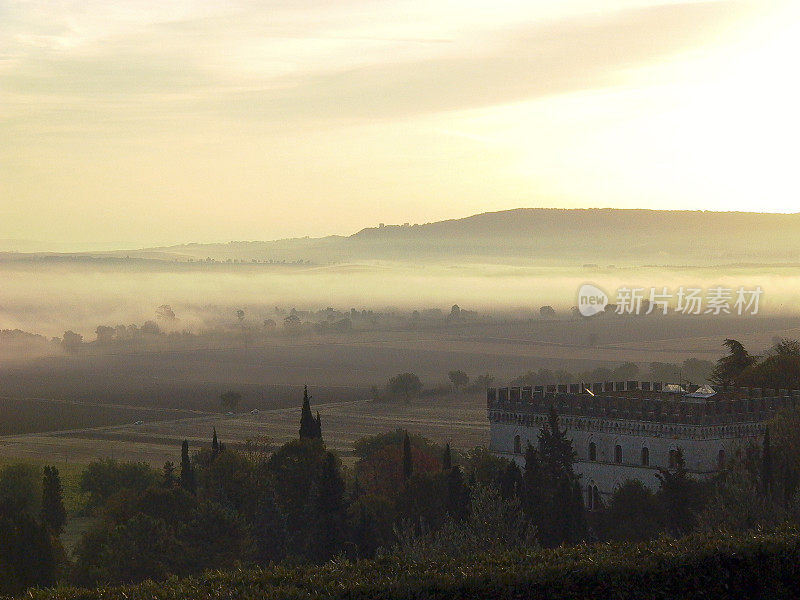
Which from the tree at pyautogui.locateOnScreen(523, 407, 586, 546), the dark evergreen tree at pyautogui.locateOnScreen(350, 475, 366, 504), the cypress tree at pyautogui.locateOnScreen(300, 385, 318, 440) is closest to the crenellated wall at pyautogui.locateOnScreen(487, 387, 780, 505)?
the tree at pyautogui.locateOnScreen(523, 407, 586, 546)

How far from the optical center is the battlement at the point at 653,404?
340ft

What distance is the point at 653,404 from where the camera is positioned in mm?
104875

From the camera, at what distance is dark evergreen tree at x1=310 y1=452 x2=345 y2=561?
93062 millimetres

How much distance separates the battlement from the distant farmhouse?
6cm

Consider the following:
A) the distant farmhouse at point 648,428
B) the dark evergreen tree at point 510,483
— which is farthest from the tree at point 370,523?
the distant farmhouse at point 648,428

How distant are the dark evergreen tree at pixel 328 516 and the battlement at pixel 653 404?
19.3 meters

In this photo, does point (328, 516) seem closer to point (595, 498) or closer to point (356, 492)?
point (356, 492)

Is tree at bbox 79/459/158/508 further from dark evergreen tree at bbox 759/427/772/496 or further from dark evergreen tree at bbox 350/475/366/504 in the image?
dark evergreen tree at bbox 759/427/772/496

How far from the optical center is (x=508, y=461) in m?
113

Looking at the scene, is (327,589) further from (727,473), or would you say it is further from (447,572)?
(727,473)

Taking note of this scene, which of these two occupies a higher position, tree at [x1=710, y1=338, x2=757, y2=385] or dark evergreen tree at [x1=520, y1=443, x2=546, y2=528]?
tree at [x1=710, y1=338, x2=757, y2=385]

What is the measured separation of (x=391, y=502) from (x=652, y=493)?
55.1 ft

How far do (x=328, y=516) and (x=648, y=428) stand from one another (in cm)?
2256

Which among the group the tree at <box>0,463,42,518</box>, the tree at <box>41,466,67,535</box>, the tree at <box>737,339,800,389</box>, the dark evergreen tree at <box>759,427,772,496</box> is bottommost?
the tree at <box>0,463,42,518</box>
